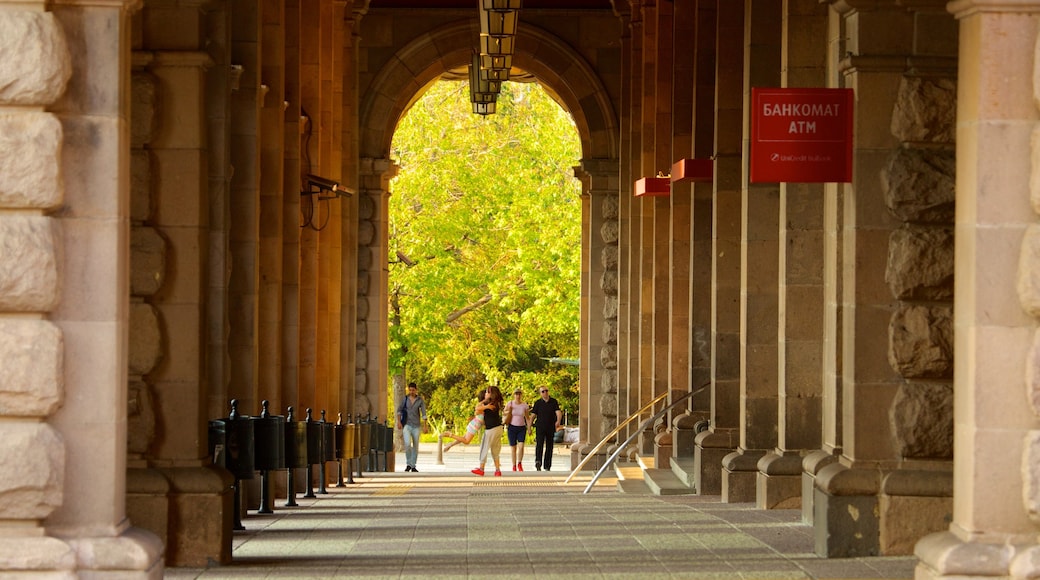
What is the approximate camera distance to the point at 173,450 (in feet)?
33.0

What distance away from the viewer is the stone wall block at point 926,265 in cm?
972

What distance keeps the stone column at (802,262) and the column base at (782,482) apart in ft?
1.01

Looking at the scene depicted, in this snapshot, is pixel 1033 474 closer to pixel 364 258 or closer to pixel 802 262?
pixel 802 262

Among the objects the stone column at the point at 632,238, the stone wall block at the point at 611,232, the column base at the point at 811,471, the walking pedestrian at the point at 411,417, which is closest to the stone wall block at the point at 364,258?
the walking pedestrian at the point at 411,417

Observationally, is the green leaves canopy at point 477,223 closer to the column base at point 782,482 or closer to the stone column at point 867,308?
the column base at point 782,482

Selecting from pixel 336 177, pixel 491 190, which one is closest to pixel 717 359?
pixel 336 177

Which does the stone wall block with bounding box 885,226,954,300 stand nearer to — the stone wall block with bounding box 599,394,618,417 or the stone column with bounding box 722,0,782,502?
the stone column with bounding box 722,0,782,502

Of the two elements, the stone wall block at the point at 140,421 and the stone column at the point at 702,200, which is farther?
the stone column at the point at 702,200

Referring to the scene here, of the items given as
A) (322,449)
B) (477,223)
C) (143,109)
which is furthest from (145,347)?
(477,223)

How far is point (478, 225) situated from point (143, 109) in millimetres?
33987

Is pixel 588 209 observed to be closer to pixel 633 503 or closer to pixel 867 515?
pixel 633 503

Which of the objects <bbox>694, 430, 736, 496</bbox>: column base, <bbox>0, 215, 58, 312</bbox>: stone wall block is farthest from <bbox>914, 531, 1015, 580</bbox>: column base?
<bbox>694, 430, 736, 496</bbox>: column base

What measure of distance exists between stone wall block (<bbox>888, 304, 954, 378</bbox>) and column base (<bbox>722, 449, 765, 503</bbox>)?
16.2 feet

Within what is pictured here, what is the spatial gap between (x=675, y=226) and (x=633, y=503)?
204 inches
